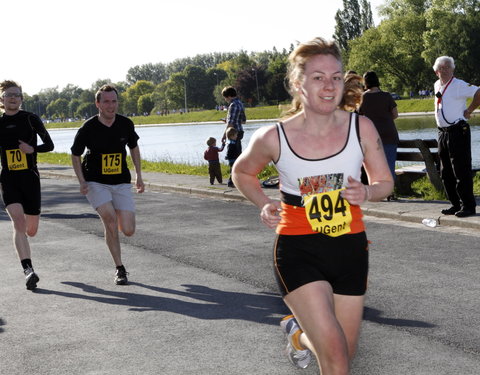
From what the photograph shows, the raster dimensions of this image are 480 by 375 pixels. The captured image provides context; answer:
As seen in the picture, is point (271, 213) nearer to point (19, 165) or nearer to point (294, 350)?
point (294, 350)

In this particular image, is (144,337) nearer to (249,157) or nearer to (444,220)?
(249,157)

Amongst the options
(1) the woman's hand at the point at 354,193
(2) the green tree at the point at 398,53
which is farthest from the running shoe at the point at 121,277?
(2) the green tree at the point at 398,53

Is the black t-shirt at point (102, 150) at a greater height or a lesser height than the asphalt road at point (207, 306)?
greater

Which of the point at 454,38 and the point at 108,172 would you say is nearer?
the point at 108,172

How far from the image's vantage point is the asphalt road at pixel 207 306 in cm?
495

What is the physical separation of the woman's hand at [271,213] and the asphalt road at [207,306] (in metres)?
1.42

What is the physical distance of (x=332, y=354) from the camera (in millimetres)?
3422

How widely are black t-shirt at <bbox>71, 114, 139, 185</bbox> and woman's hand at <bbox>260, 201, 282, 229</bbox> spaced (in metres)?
4.15

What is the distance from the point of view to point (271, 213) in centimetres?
362

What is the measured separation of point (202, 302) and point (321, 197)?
10.8 ft

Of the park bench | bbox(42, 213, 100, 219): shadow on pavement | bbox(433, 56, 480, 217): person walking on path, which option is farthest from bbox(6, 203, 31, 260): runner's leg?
the park bench

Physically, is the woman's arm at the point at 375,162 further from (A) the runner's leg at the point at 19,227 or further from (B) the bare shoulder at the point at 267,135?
(A) the runner's leg at the point at 19,227

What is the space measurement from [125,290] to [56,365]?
2.31 metres

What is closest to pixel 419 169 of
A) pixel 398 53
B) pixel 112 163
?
pixel 112 163
